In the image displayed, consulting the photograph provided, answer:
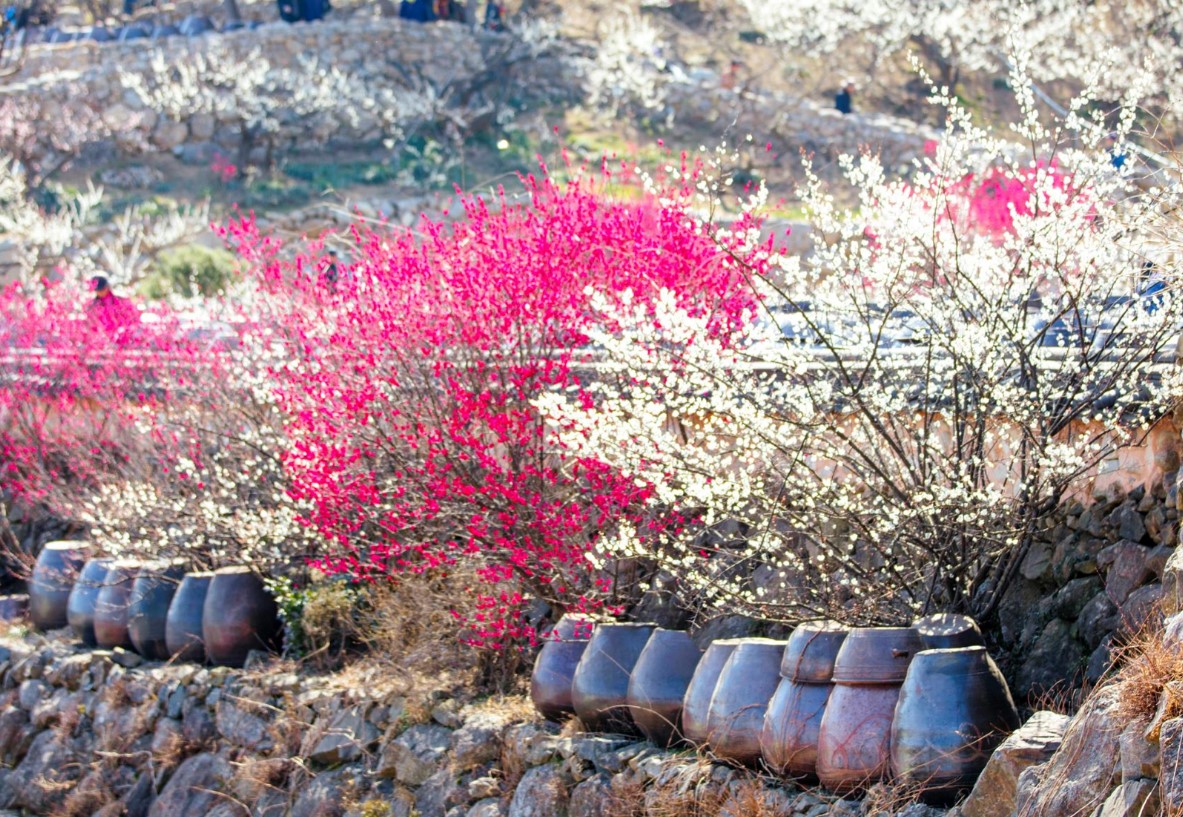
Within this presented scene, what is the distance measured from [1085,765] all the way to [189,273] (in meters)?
16.7

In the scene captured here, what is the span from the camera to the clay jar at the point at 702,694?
5548mm

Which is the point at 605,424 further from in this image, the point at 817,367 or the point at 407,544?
the point at 407,544

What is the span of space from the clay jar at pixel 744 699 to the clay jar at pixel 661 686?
1.27ft

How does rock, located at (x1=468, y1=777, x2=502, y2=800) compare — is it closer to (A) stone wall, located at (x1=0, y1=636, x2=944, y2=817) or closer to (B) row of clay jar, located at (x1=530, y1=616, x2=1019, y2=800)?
(A) stone wall, located at (x1=0, y1=636, x2=944, y2=817)

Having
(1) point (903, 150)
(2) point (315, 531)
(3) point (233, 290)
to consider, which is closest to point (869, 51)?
(1) point (903, 150)

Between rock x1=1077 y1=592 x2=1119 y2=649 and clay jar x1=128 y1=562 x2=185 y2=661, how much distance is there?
18.6ft

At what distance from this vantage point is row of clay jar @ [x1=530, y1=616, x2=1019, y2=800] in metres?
4.69

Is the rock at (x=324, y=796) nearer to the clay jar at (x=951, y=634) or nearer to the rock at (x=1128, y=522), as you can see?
the clay jar at (x=951, y=634)

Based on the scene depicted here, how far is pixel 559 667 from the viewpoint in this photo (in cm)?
649

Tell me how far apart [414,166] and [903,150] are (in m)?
8.36

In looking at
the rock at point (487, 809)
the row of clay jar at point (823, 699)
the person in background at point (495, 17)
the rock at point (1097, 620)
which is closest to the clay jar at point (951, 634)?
the row of clay jar at point (823, 699)

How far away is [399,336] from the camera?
7266 millimetres

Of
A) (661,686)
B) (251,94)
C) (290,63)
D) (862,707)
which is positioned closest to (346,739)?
(661,686)

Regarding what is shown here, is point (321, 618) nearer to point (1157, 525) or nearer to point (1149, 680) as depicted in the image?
point (1157, 525)
